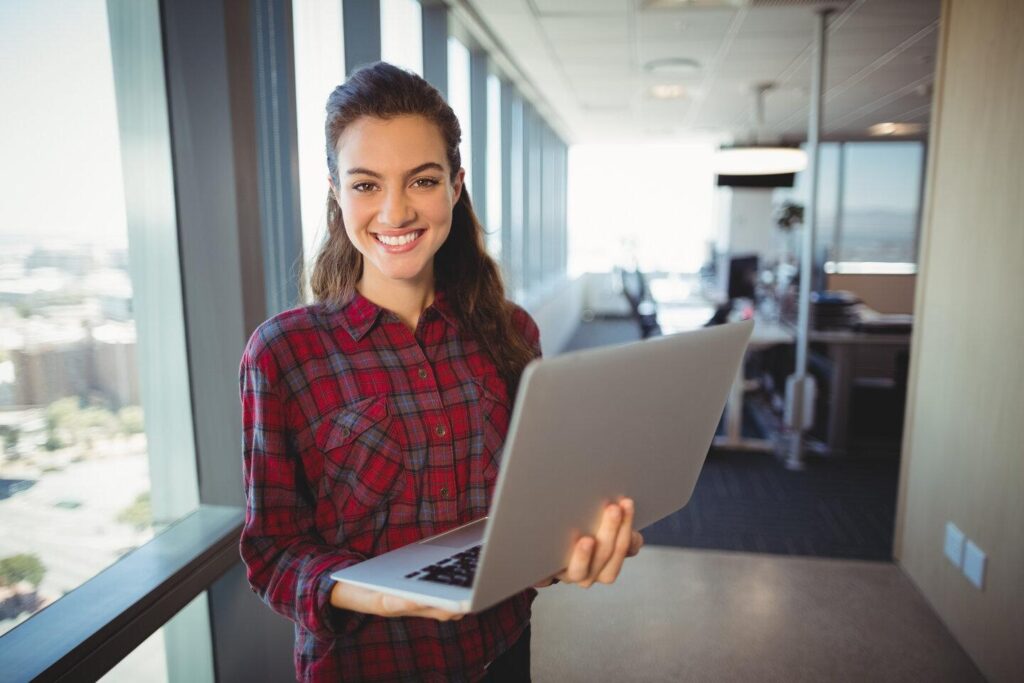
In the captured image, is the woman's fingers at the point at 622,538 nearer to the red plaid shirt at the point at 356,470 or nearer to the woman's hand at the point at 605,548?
the woman's hand at the point at 605,548

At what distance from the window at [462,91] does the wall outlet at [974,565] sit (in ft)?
8.35

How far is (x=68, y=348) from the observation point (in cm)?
122

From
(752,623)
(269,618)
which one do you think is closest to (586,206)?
(752,623)

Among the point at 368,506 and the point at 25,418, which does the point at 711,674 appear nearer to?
the point at 368,506

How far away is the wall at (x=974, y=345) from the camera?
189 centimetres

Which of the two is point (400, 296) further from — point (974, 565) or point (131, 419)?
point (974, 565)

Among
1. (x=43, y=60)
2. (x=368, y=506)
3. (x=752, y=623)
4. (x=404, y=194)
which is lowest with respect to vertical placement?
(x=752, y=623)

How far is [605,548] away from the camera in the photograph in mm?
757

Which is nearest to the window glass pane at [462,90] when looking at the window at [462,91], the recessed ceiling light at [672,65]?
the window at [462,91]

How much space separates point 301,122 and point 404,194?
1100mm

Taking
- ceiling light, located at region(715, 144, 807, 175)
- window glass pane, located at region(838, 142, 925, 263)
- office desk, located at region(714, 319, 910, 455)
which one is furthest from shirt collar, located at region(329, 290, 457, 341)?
window glass pane, located at region(838, 142, 925, 263)

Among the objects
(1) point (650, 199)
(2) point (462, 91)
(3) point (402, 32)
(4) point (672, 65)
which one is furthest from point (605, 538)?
(1) point (650, 199)

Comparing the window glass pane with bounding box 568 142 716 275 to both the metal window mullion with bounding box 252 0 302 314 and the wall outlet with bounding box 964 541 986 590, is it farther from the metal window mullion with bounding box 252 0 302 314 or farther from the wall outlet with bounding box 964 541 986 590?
the metal window mullion with bounding box 252 0 302 314

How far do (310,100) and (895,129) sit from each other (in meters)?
7.60
